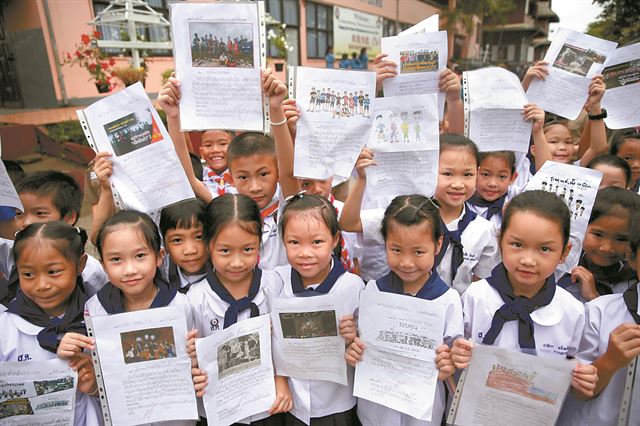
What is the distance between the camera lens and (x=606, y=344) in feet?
5.32

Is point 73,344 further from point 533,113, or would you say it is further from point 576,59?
point 576,59

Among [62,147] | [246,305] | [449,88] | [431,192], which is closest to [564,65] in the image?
[449,88]

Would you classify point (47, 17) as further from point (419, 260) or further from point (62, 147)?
point (419, 260)

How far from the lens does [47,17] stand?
8172mm

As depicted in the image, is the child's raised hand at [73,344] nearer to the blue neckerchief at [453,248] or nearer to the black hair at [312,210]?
the black hair at [312,210]

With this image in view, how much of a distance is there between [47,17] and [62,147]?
3.51 metres

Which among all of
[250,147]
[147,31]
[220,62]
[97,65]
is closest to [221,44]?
[220,62]

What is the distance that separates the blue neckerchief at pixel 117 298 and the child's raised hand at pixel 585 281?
5.95 feet

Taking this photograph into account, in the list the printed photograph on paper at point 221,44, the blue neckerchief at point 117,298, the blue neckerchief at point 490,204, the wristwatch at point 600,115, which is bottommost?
the blue neckerchief at point 117,298

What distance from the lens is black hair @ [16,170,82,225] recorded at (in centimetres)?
229

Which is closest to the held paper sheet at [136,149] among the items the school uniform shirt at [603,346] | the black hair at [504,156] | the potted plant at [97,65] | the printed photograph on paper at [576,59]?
the black hair at [504,156]

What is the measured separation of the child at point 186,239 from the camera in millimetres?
1990

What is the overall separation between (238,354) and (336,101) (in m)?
1.25

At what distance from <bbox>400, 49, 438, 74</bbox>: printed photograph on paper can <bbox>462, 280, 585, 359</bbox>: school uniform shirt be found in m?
1.32
